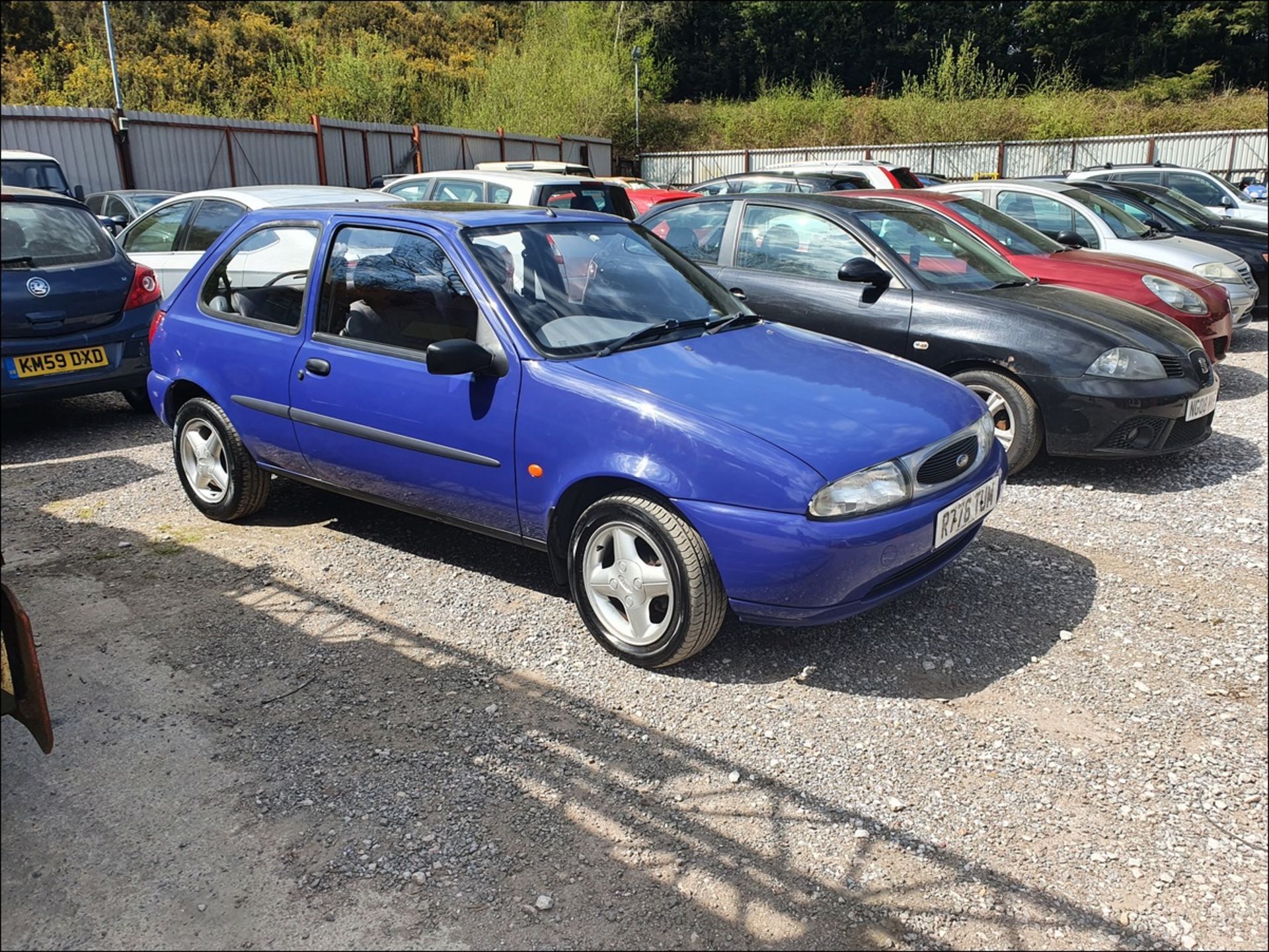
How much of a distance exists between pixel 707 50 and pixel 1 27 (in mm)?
33078

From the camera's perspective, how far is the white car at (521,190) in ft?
36.2

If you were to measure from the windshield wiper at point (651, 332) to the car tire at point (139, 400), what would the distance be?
4893 millimetres

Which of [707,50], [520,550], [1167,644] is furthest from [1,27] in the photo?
[1167,644]

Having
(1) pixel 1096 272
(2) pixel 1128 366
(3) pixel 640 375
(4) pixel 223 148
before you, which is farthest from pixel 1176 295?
(4) pixel 223 148

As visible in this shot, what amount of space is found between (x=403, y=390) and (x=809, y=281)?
324 cm

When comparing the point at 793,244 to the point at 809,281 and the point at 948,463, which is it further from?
the point at 948,463

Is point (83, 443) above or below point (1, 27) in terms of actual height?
below

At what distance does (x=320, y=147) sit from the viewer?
2052cm

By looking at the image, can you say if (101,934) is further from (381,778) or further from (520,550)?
(520,550)

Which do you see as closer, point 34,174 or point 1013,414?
point 1013,414

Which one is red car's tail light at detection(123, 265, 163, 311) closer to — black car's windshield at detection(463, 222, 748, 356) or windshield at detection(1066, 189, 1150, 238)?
black car's windshield at detection(463, 222, 748, 356)

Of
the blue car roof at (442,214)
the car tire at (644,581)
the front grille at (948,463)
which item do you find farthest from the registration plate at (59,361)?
the front grille at (948,463)

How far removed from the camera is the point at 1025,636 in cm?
391

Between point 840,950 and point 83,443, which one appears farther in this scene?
point 83,443
